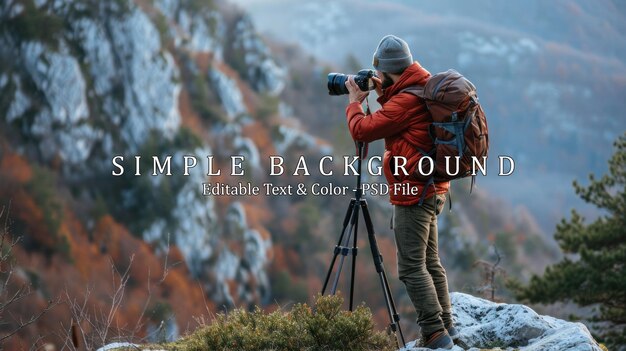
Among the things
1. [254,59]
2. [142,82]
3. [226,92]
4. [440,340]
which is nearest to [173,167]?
[142,82]

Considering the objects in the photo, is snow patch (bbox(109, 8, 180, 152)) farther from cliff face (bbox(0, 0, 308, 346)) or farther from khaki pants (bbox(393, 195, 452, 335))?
khaki pants (bbox(393, 195, 452, 335))

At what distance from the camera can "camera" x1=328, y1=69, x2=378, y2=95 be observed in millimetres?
4441

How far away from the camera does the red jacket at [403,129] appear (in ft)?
13.8

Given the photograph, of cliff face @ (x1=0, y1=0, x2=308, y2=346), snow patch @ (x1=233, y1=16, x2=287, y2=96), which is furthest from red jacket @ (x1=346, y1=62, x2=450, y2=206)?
snow patch @ (x1=233, y1=16, x2=287, y2=96)

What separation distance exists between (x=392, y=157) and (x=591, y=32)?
6903 inches

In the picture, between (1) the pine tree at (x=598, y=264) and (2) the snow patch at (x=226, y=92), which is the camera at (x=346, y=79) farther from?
(2) the snow patch at (x=226, y=92)

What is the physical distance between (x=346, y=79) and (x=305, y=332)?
1588mm

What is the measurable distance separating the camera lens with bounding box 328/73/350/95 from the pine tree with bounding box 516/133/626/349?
674 centimetres

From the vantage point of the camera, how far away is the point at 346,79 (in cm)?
454

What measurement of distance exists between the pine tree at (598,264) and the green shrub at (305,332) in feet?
21.3

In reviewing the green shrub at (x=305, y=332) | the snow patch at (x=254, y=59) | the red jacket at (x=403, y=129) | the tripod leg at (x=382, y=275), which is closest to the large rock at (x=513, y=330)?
the tripod leg at (x=382, y=275)

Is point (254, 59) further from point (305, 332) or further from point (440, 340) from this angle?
point (440, 340)

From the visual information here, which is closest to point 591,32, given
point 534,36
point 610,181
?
point 534,36

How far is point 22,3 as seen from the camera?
132 feet
